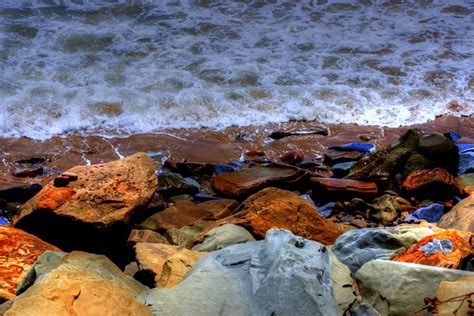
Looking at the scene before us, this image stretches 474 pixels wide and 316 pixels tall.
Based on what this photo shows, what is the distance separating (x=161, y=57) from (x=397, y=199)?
4.20m

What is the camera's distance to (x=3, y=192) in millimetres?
4117

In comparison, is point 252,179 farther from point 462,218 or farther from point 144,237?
point 462,218

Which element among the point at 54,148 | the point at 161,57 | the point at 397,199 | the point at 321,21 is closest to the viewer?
the point at 397,199

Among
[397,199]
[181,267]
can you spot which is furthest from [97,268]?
[397,199]

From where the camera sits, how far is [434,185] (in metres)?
4.15

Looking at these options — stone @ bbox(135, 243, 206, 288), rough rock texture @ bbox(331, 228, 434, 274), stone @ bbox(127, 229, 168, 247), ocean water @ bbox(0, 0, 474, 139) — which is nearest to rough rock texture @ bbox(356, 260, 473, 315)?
rough rock texture @ bbox(331, 228, 434, 274)

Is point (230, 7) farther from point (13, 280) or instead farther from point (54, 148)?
point (13, 280)

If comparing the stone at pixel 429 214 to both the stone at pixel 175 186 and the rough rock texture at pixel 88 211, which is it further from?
the rough rock texture at pixel 88 211

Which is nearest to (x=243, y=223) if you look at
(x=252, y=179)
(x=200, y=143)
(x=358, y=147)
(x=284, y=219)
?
(x=284, y=219)

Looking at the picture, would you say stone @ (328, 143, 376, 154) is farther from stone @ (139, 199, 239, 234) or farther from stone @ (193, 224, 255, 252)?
stone @ (193, 224, 255, 252)

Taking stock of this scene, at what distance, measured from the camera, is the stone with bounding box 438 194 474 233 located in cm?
309

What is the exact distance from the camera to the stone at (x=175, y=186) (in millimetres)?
4298

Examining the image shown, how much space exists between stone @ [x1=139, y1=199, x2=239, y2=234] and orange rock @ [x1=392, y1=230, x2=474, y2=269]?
1.49 meters

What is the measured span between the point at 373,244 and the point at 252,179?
5.43ft
